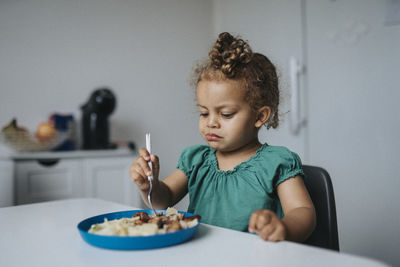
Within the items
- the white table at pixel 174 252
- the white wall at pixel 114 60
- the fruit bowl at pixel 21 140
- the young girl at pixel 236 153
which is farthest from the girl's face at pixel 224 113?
the white wall at pixel 114 60

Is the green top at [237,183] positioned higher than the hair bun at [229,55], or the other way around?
the hair bun at [229,55]

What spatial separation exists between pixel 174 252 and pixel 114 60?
266 cm

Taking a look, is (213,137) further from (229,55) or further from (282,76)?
(282,76)

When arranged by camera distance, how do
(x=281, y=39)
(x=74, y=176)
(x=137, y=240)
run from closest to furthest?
(x=137, y=240)
(x=74, y=176)
(x=281, y=39)

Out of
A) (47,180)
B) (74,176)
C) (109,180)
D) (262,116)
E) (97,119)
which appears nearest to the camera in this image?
(262,116)

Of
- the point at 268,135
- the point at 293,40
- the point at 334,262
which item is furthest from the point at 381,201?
the point at 334,262

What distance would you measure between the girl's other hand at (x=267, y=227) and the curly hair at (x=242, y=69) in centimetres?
47

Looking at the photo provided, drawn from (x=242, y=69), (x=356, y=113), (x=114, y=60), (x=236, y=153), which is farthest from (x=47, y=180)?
(x=356, y=113)

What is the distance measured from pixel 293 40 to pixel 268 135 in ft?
2.60

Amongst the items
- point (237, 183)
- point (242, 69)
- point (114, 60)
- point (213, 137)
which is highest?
point (114, 60)

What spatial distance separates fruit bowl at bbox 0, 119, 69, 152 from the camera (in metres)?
2.09

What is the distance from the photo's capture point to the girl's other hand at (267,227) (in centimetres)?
60

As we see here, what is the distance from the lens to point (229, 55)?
101cm

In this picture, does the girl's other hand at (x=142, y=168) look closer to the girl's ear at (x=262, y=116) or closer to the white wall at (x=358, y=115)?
the girl's ear at (x=262, y=116)
